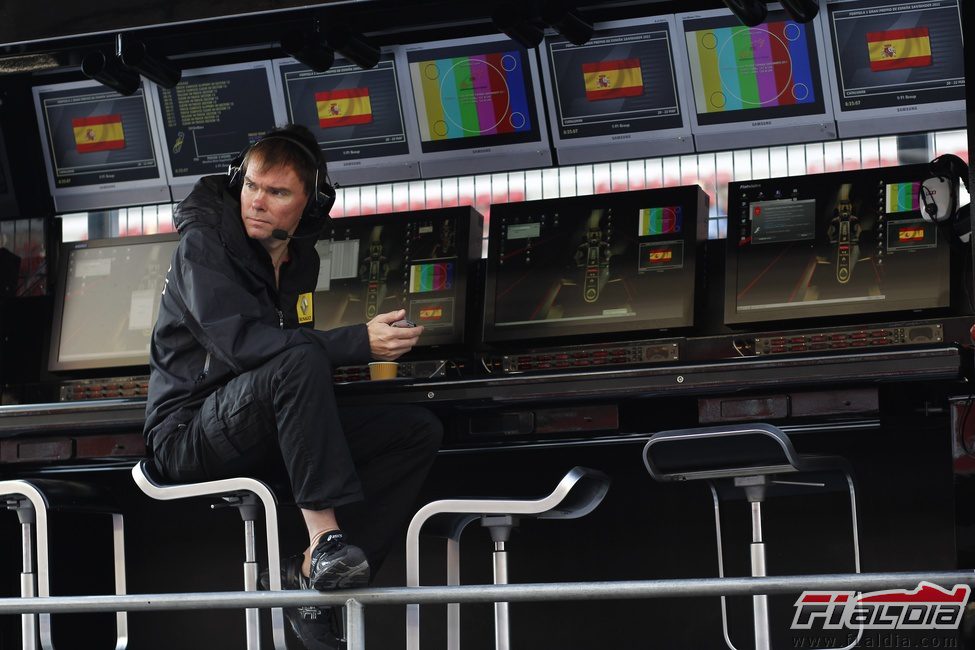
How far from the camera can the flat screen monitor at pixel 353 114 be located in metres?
3.96

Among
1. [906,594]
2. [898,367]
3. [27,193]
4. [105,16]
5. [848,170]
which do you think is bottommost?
[906,594]

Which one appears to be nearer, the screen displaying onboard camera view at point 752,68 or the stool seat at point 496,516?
the stool seat at point 496,516

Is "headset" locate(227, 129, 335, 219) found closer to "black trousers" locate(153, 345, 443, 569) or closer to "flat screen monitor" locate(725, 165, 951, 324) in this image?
"black trousers" locate(153, 345, 443, 569)

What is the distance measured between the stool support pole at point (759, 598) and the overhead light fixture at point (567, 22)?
1.55 m

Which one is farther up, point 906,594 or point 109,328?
point 109,328

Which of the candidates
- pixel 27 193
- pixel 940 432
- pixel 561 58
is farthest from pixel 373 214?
pixel 940 432

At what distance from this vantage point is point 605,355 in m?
3.58

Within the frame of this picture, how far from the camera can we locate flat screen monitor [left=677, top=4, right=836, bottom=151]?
364 cm

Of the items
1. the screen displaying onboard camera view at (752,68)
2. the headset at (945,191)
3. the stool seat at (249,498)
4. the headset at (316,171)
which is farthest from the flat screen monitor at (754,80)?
the stool seat at (249,498)

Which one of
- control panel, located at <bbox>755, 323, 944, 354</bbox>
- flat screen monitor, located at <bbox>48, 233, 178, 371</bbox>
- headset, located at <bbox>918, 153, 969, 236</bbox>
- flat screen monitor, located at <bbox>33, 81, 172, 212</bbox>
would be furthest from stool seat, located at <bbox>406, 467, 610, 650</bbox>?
flat screen monitor, located at <bbox>33, 81, 172, 212</bbox>

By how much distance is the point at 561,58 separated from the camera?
12.5 ft

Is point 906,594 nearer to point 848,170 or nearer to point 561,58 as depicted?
point 848,170

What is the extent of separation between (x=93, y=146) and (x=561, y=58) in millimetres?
1532

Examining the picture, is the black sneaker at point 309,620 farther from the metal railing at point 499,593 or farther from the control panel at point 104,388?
the control panel at point 104,388
